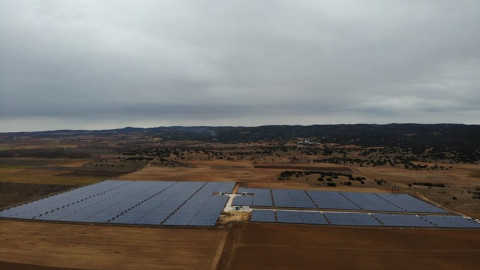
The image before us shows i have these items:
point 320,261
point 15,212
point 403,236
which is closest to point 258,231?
point 320,261

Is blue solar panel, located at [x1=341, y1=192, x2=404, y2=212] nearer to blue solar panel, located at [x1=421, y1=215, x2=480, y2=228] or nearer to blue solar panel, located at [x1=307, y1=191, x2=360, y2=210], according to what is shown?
blue solar panel, located at [x1=307, y1=191, x2=360, y2=210]

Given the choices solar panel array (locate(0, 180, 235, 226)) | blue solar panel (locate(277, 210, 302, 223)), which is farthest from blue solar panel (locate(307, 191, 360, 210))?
solar panel array (locate(0, 180, 235, 226))

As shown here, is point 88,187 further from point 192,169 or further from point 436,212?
point 436,212

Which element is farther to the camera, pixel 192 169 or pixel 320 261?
pixel 192 169

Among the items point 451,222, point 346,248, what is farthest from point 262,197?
point 451,222

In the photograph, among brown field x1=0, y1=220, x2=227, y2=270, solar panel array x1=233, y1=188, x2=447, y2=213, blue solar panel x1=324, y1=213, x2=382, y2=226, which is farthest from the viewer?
solar panel array x1=233, y1=188, x2=447, y2=213

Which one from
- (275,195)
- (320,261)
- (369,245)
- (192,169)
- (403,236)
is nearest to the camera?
(320,261)
